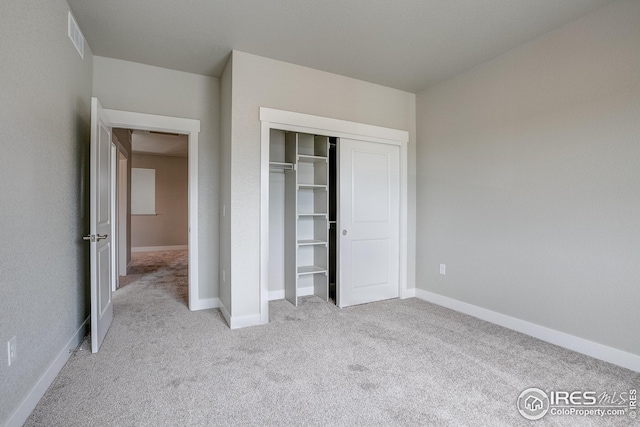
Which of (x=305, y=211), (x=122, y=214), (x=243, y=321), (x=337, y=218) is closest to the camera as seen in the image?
(x=243, y=321)

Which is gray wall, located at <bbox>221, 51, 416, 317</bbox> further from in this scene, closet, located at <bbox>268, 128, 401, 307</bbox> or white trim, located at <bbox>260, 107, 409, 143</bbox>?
closet, located at <bbox>268, 128, 401, 307</bbox>

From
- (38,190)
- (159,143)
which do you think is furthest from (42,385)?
(159,143)

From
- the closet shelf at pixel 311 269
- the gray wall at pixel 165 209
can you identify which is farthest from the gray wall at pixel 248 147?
the gray wall at pixel 165 209

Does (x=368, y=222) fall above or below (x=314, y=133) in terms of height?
below

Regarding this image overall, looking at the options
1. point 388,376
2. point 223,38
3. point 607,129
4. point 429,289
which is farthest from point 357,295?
point 223,38

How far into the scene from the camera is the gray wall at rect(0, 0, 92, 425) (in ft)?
5.08

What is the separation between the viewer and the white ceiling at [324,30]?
2.34 meters

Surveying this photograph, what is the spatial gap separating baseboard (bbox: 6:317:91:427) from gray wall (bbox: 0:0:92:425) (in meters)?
0.04

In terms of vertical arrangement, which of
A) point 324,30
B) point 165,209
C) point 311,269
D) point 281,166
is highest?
point 324,30

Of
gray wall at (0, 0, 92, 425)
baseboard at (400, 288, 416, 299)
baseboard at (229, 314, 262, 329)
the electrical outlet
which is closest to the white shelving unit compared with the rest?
baseboard at (229, 314, 262, 329)

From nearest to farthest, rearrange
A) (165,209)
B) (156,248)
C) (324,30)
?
(324,30), (156,248), (165,209)

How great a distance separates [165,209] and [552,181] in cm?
898

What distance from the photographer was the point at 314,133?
3.44 metres

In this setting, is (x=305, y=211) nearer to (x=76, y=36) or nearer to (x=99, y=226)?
(x=99, y=226)
